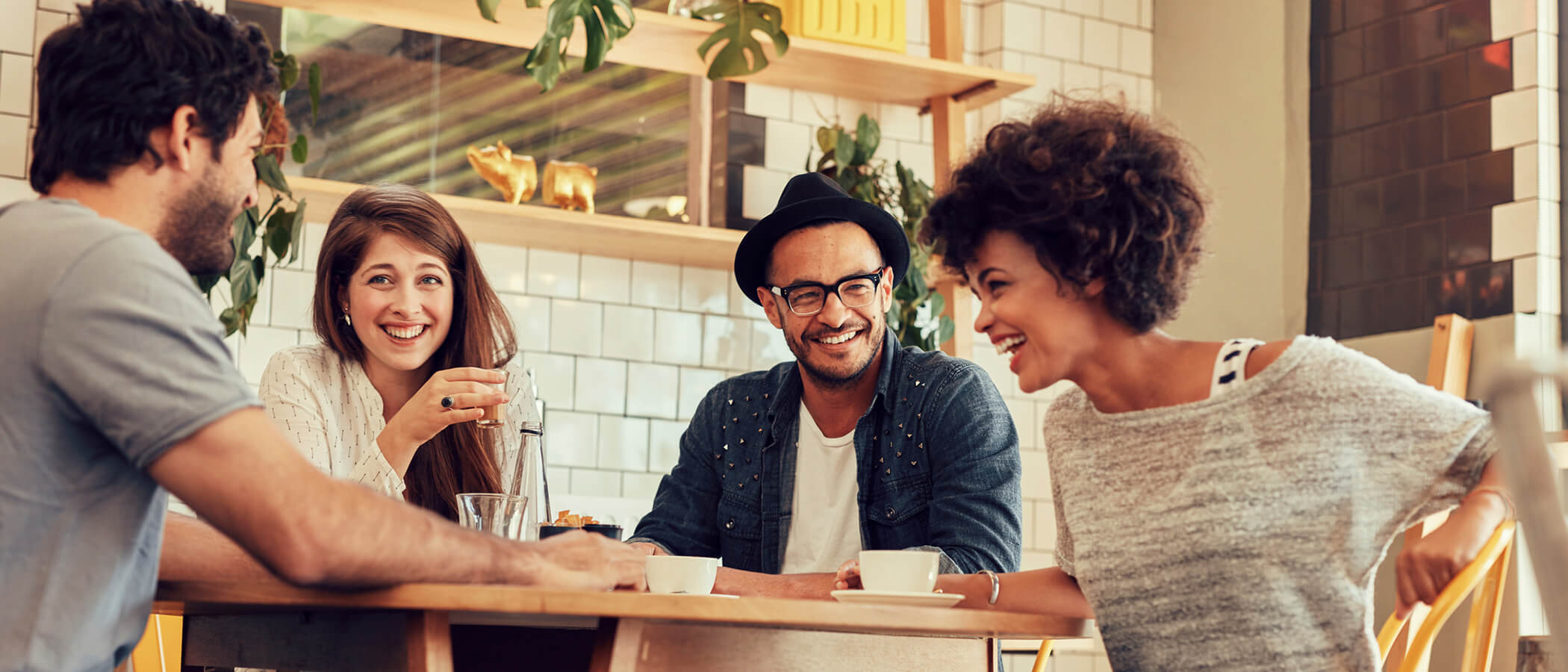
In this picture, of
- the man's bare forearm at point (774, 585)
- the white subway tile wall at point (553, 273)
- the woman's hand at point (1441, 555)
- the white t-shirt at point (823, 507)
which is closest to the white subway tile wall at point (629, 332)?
the white subway tile wall at point (553, 273)

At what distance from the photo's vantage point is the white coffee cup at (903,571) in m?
1.58

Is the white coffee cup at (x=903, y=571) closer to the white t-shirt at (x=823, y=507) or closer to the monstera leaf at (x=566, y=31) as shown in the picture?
the white t-shirt at (x=823, y=507)

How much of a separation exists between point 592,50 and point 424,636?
1.85 metres

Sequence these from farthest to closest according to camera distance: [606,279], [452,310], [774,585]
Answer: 1. [606,279]
2. [452,310]
3. [774,585]

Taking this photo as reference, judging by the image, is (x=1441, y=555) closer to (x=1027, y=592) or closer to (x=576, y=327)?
(x=1027, y=592)

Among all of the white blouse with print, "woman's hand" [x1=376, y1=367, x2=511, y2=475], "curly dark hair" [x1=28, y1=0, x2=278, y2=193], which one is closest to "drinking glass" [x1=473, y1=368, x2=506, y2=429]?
"woman's hand" [x1=376, y1=367, x2=511, y2=475]

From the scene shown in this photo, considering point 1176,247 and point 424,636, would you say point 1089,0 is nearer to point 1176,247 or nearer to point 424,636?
point 1176,247

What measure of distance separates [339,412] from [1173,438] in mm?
1579

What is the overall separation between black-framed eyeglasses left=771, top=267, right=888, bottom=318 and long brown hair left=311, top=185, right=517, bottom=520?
62cm

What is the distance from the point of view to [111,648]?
52.7 inches

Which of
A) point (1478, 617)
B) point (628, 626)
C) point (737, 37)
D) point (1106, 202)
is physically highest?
point (737, 37)

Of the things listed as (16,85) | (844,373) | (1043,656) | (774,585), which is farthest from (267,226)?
(1043,656)

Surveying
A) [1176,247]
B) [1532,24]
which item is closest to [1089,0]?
[1532,24]

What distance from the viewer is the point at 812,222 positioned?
2561mm
